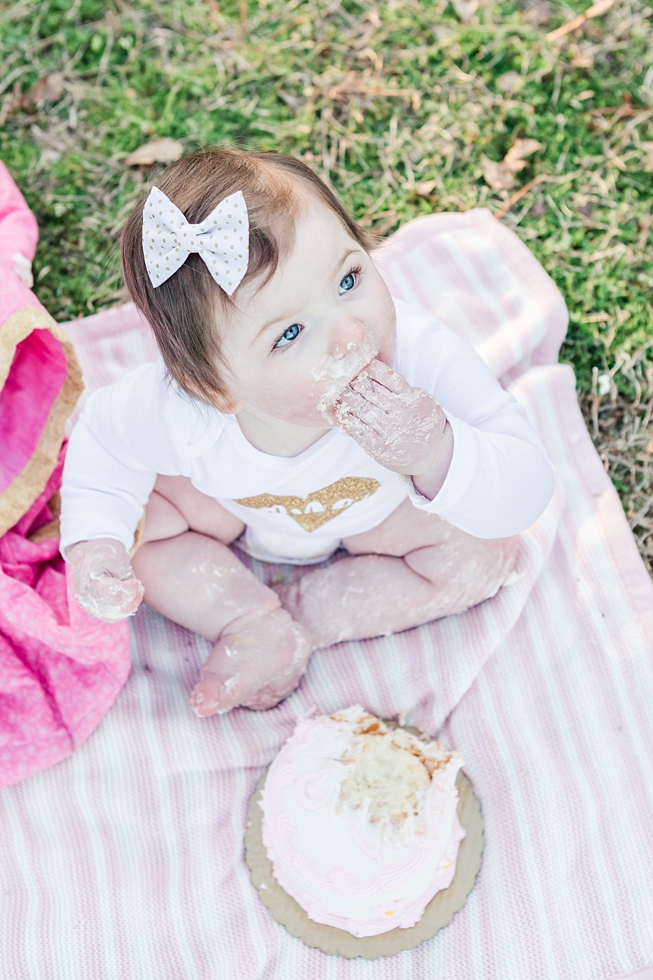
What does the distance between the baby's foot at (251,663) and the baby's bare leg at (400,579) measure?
0.08 meters

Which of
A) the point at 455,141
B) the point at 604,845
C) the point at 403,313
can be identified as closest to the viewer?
the point at 403,313

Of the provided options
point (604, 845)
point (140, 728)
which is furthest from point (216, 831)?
point (604, 845)

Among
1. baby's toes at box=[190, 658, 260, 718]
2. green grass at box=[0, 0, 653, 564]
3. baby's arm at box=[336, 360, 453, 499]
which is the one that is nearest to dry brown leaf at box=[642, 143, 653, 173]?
green grass at box=[0, 0, 653, 564]

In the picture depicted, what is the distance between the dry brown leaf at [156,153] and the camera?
285cm

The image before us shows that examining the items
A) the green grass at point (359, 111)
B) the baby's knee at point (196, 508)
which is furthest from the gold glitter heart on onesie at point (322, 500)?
the green grass at point (359, 111)

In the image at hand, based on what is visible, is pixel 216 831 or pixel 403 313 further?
pixel 216 831

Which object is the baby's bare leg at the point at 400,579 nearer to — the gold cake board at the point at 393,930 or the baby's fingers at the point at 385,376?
the gold cake board at the point at 393,930

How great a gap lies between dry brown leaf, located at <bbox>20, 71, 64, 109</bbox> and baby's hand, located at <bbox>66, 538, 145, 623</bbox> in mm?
1773

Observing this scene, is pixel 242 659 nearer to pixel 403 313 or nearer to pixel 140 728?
pixel 140 728

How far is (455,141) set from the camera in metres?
2.84

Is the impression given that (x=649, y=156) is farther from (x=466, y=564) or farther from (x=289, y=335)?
(x=289, y=335)

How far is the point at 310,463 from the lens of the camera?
1.86m

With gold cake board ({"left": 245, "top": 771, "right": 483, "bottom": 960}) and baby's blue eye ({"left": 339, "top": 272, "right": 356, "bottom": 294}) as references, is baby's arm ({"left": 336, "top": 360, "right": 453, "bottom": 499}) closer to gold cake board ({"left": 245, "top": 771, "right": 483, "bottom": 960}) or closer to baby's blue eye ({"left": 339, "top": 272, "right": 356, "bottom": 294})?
baby's blue eye ({"left": 339, "top": 272, "right": 356, "bottom": 294})

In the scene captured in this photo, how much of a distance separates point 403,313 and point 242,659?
883mm
